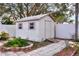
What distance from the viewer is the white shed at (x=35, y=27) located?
2.27 meters

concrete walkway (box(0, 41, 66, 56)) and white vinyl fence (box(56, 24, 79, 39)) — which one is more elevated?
white vinyl fence (box(56, 24, 79, 39))

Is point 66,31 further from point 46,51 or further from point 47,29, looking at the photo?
point 46,51

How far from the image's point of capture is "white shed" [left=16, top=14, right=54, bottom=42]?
7.44 feet

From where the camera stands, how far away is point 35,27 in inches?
90.0

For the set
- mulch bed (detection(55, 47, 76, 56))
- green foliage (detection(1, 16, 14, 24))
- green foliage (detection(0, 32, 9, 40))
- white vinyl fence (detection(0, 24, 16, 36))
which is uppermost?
green foliage (detection(1, 16, 14, 24))

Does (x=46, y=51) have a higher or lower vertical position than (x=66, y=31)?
lower

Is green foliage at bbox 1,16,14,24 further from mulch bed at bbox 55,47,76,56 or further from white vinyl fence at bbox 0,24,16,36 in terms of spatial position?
mulch bed at bbox 55,47,76,56

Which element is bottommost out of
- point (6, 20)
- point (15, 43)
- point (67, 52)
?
point (67, 52)

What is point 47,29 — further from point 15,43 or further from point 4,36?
point 4,36

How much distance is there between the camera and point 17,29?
2277mm

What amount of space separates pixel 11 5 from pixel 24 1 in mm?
171

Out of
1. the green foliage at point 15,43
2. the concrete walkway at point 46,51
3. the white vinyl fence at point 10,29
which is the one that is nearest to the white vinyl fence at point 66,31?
the concrete walkway at point 46,51

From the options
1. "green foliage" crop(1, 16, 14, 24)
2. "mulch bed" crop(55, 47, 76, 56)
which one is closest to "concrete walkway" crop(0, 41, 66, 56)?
"mulch bed" crop(55, 47, 76, 56)

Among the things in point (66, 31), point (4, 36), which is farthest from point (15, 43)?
point (66, 31)
